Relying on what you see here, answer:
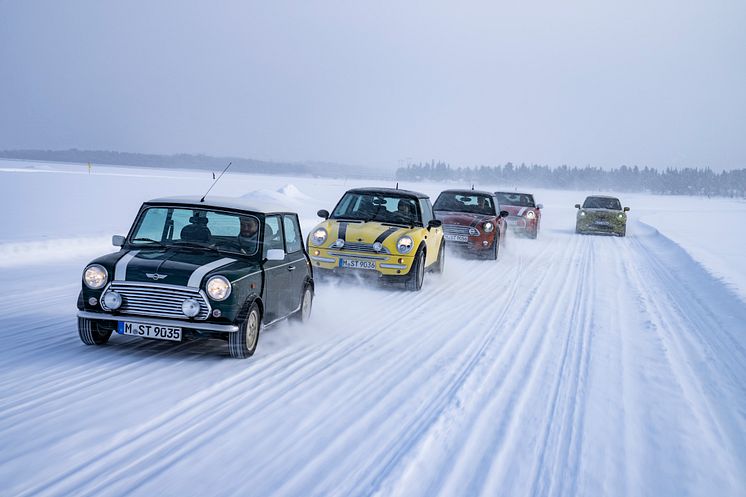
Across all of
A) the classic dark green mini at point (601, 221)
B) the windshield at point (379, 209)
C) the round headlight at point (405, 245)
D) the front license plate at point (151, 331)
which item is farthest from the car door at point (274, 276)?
the classic dark green mini at point (601, 221)

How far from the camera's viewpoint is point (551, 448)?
13.7 feet

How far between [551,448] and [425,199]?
831 centimetres

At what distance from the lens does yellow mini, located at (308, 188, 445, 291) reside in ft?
34.1

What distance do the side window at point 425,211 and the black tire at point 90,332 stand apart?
6.63 meters

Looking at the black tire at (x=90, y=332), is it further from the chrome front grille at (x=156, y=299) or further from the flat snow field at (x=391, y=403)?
the chrome front grille at (x=156, y=299)

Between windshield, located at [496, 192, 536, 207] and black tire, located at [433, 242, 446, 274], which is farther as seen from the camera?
windshield, located at [496, 192, 536, 207]

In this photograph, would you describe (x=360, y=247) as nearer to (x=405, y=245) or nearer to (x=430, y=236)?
(x=405, y=245)

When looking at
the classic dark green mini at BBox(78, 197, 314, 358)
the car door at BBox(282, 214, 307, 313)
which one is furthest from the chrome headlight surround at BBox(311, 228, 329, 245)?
the classic dark green mini at BBox(78, 197, 314, 358)

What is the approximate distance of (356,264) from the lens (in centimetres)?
1042

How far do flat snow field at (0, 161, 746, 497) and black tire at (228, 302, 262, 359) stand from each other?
4.9 inches

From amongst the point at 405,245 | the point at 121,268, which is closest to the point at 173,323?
the point at 121,268

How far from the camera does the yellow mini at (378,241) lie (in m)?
10.4

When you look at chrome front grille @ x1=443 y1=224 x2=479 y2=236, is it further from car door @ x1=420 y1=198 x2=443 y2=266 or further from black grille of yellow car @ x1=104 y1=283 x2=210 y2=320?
black grille of yellow car @ x1=104 y1=283 x2=210 y2=320

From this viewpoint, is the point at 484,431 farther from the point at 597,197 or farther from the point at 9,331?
the point at 597,197
